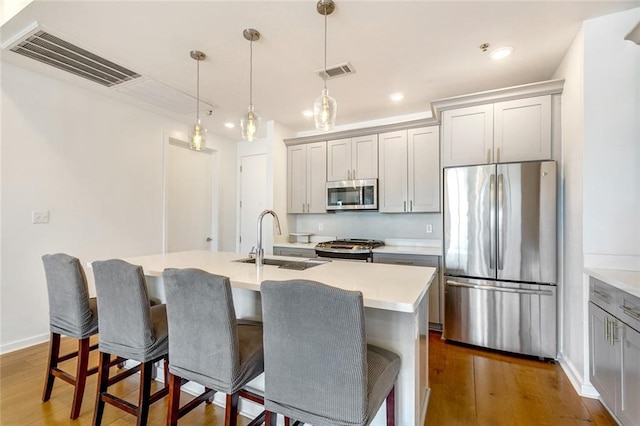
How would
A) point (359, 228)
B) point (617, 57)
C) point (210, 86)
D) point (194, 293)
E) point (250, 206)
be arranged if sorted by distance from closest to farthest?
point (194, 293) < point (617, 57) < point (210, 86) < point (359, 228) < point (250, 206)

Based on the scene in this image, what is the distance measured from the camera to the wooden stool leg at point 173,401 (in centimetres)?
143

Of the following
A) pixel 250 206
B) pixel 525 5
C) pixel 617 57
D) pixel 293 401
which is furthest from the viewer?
pixel 250 206

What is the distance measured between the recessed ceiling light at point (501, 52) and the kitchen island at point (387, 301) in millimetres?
1971

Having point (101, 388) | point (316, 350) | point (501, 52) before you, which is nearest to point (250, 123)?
point (316, 350)

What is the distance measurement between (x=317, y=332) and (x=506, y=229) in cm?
240

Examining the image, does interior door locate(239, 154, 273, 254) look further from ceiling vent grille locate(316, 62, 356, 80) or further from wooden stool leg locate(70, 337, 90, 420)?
wooden stool leg locate(70, 337, 90, 420)

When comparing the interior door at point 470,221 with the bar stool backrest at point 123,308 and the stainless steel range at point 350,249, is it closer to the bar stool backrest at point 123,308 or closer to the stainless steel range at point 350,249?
the stainless steel range at point 350,249

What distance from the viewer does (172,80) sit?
3.00 m

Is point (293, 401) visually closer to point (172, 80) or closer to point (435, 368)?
point (435, 368)

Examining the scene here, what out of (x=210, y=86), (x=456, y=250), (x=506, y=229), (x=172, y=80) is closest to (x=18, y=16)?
(x=172, y=80)

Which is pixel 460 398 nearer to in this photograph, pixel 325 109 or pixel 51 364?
pixel 325 109

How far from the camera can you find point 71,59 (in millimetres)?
2551

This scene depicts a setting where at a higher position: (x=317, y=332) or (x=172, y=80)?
(x=172, y=80)

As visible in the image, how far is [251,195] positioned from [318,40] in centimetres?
332
